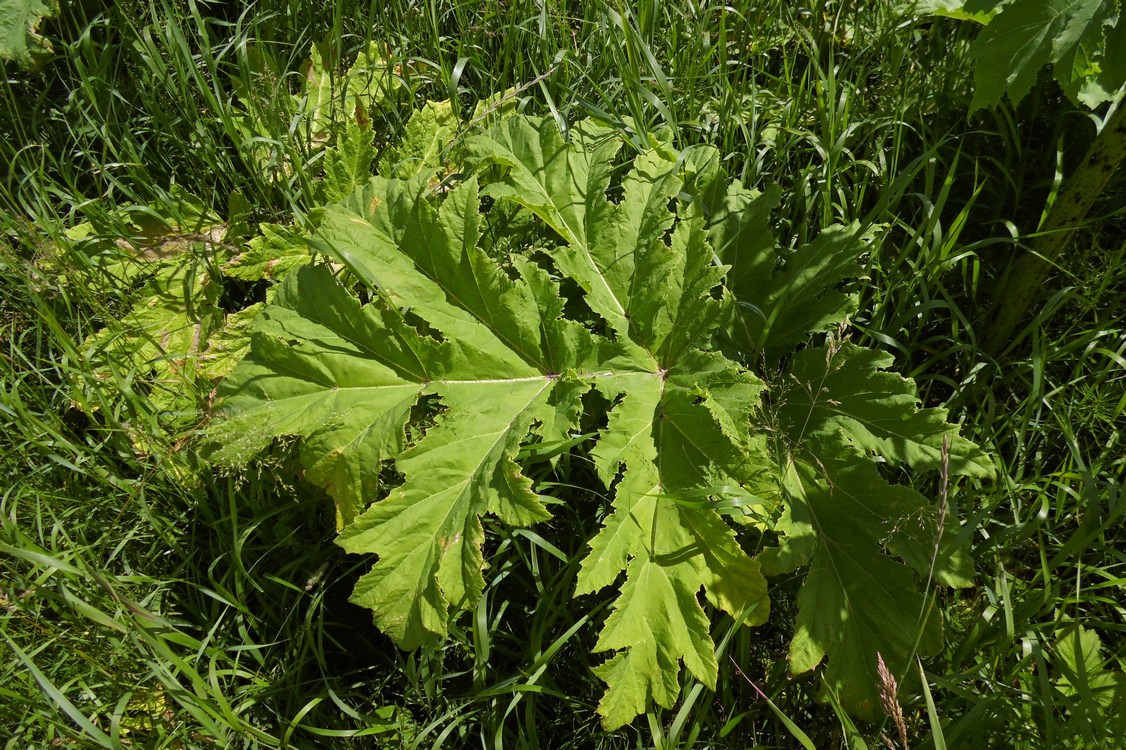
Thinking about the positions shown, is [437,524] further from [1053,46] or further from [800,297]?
[1053,46]

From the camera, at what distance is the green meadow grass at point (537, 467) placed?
7.47ft

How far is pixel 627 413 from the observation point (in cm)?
227

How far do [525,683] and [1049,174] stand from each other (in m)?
2.60

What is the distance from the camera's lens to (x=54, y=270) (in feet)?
9.37

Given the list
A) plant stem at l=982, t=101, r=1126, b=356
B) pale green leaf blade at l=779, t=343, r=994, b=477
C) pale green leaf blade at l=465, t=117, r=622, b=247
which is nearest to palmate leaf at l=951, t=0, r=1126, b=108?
plant stem at l=982, t=101, r=1126, b=356

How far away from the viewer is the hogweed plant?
208 centimetres

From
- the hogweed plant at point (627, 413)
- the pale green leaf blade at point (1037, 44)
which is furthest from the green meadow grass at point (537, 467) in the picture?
the pale green leaf blade at point (1037, 44)

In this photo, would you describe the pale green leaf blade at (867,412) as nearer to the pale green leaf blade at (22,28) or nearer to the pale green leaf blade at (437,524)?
the pale green leaf blade at (437,524)

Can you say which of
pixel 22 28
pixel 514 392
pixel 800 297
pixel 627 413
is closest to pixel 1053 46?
pixel 800 297

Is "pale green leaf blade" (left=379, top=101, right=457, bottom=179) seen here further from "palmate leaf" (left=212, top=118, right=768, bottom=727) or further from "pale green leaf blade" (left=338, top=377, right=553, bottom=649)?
"pale green leaf blade" (left=338, top=377, right=553, bottom=649)

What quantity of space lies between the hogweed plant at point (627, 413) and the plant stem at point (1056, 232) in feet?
2.27

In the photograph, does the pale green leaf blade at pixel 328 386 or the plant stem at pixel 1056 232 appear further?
the plant stem at pixel 1056 232

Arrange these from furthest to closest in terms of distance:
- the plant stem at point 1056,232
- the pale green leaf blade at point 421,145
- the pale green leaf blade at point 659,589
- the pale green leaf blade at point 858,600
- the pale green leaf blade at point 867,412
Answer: the pale green leaf blade at point 421,145, the plant stem at point 1056,232, the pale green leaf blade at point 867,412, the pale green leaf blade at point 858,600, the pale green leaf blade at point 659,589

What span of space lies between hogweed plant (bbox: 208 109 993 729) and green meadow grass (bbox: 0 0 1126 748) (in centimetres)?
20
